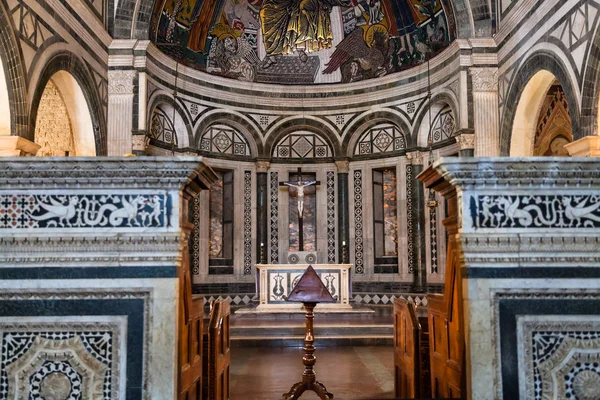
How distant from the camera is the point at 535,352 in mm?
3227

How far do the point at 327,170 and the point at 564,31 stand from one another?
7894 mm

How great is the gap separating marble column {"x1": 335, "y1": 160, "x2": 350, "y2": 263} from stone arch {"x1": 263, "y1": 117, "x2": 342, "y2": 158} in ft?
1.31

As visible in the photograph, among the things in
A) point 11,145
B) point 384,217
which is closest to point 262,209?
point 384,217

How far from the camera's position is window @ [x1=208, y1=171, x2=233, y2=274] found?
15.6 metres

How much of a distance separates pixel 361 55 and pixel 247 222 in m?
5.25

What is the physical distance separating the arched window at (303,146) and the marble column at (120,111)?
4986 mm

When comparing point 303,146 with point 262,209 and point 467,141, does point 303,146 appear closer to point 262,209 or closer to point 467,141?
point 262,209

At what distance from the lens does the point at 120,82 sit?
12.3 meters

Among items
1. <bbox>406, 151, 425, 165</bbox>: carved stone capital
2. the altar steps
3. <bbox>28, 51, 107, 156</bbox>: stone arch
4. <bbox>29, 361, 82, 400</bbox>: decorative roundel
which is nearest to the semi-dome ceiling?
<bbox>406, 151, 425, 165</bbox>: carved stone capital

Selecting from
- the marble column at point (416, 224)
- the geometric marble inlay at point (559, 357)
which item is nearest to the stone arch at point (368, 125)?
the marble column at point (416, 224)

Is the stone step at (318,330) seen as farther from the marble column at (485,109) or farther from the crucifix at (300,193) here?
the crucifix at (300,193)

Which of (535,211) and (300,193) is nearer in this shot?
(535,211)

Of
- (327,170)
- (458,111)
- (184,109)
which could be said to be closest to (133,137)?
(184,109)

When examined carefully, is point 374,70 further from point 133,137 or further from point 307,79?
point 133,137
